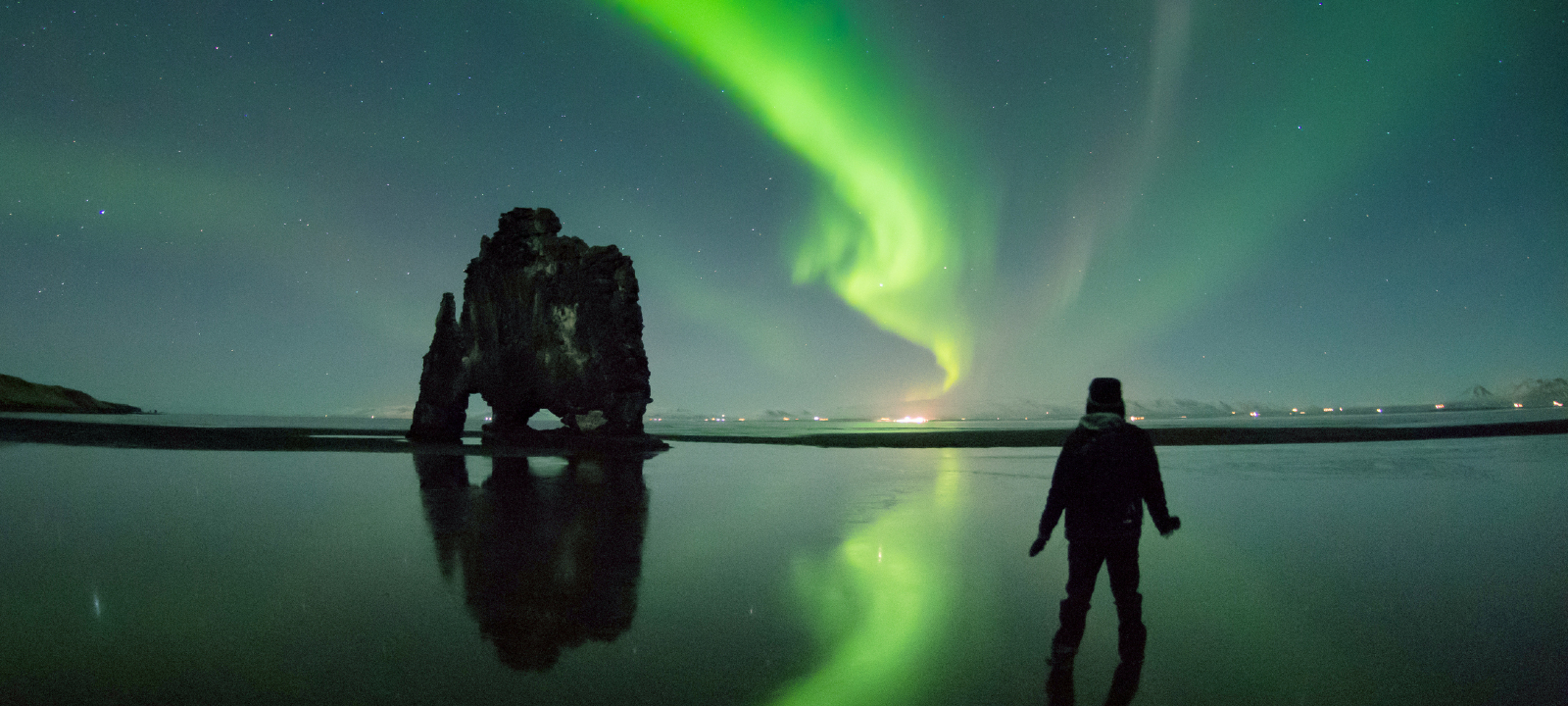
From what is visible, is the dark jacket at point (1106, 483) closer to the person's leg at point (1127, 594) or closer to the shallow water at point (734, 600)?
the person's leg at point (1127, 594)

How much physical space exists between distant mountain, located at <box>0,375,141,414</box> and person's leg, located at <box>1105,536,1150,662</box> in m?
167

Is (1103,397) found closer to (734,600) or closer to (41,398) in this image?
(734,600)

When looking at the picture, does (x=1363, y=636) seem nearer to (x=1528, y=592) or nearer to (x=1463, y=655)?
(x=1463, y=655)

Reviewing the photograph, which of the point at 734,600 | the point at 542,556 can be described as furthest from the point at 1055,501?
the point at 542,556

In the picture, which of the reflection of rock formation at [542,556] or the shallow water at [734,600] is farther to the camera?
the reflection of rock formation at [542,556]

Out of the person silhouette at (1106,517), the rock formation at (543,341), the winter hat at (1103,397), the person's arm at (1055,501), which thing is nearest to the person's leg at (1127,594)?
the person silhouette at (1106,517)

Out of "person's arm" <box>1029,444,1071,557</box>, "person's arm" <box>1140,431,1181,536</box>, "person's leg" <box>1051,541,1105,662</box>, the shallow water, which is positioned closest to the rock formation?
the shallow water

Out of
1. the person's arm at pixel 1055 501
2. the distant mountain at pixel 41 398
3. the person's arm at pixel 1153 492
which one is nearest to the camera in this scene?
the person's arm at pixel 1153 492

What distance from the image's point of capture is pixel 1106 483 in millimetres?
→ 4949

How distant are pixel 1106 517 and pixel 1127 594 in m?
0.62

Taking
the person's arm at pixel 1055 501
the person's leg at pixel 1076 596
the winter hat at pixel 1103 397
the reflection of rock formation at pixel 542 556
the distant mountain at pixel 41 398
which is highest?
the distant mountain at pixel 41 398

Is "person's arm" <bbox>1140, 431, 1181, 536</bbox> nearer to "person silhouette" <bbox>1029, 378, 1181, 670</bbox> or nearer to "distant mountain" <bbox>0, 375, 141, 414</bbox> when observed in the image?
"person silhouette" <bbox>1029, 378, 1181, 670</bbox>

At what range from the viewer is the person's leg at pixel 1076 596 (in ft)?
15.8

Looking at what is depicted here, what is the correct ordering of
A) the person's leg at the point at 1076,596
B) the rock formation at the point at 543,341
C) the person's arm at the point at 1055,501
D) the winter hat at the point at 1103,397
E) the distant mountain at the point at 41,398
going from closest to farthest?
the person's leg at the point at 1076,596 → the person's arm at the point at 1055,501 → the winter hat at the point at 1103,397 → the rock formation at the point at 543,341 → the distant mountain at the point at 41,398
